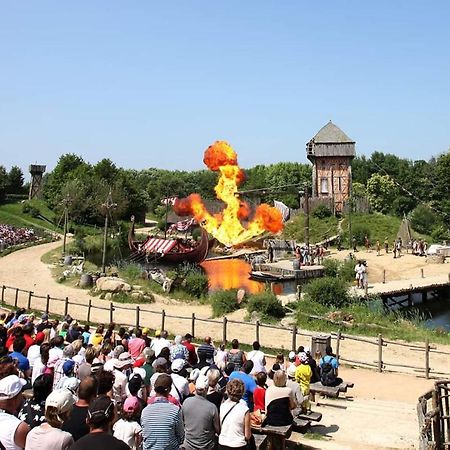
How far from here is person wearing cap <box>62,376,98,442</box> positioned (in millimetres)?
5176

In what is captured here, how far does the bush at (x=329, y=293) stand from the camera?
961 inches

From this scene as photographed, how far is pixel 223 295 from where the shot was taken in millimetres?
24812

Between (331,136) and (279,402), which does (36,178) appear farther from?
(279,402)

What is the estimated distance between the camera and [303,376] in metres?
9.82

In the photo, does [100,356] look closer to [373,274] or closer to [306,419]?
[306,419]

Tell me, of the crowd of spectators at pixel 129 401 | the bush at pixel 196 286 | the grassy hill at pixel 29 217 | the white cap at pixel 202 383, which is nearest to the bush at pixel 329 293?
the bush at pixel 196 286

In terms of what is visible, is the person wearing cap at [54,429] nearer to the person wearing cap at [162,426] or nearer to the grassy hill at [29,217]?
the person wearing cap at [162,426]

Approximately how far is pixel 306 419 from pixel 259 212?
→ 4736 centimetres

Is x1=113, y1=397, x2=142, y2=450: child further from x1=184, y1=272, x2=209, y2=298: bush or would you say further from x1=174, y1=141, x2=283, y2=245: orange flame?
x1=174, y1=141, x2=283, y2=245: orange flame

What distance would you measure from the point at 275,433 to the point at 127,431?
2.49 m

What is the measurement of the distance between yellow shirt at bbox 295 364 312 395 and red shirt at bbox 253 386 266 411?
204 cm

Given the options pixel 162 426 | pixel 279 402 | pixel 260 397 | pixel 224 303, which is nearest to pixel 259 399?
pixel 260 397

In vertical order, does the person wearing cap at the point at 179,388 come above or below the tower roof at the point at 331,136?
below

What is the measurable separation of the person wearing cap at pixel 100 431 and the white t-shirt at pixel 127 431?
1.09 metres
